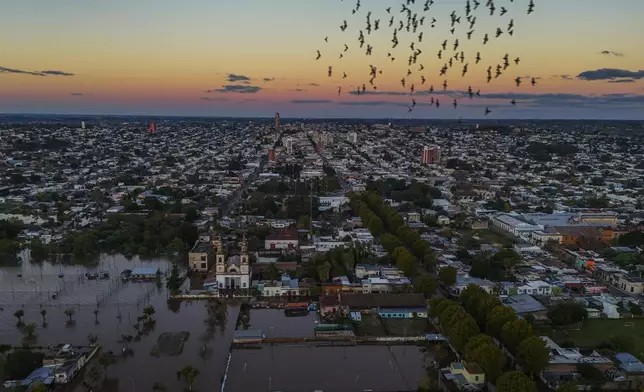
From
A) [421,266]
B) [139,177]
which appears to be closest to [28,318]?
[421,266]

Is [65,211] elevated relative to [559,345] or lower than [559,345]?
elevated

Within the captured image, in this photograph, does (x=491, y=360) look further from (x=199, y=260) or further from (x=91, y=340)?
(x=199, y=260)

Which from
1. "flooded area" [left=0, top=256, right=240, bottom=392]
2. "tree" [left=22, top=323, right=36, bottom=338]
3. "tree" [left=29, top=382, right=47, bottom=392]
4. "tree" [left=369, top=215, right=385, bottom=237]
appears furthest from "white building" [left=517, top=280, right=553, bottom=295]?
"tree" [left=22, top=323, right=36, bottom=338]

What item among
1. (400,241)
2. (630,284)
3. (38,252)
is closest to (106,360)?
(38,252)

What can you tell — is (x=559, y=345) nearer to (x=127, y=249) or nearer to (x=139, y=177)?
(x=127, y=249)

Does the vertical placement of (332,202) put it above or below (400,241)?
above

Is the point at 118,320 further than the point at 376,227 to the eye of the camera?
No
